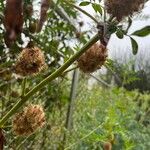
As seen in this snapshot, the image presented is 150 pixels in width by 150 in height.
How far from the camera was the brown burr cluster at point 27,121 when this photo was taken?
36.1 inches

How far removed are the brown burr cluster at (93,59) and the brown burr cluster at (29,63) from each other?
2.9 inches

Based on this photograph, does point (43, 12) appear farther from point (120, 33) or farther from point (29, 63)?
point (29, 63)

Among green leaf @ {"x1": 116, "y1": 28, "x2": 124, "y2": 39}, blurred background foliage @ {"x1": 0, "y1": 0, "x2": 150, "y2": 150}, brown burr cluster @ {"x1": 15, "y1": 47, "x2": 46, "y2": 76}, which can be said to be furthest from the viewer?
blurred background foliage @ {"x1": 0, "y1": 0, "x2": 150, "y2": 150}

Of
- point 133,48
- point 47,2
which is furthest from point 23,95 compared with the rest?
point 47,2

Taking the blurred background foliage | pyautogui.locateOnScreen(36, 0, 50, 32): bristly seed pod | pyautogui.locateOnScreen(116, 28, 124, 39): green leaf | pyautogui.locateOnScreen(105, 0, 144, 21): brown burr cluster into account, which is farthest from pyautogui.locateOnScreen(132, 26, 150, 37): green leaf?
the blurred background foliage

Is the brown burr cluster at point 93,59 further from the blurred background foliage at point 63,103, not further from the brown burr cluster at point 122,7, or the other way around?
the blurred background foliage at point 63,103

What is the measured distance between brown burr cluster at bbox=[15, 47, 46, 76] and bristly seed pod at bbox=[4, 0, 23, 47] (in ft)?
1.31

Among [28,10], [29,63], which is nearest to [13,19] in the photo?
[29,63]

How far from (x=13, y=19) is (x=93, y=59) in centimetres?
39

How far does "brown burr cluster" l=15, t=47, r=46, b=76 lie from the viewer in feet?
2.88

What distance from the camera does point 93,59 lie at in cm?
85

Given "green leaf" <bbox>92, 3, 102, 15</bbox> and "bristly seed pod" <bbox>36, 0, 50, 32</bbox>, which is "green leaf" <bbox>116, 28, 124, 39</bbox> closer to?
"green leaf" <bbox>92, 3, 102, 15</bbox>

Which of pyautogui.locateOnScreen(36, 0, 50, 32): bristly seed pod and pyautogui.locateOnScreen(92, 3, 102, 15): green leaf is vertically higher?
pyautogui.locateOnScreen(36, 0, 50, 32): bristly seed pod

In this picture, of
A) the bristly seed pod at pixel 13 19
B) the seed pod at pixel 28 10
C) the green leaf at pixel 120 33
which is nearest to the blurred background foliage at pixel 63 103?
the seed pod at pixel 28 10
